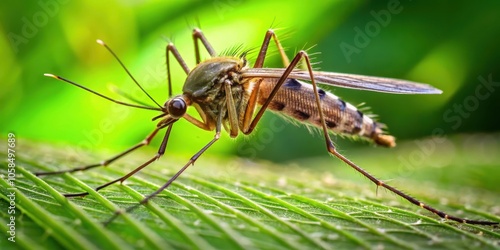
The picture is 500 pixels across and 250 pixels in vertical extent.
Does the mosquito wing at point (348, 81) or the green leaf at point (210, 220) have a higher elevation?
the mosquito wing at point (348, 81)

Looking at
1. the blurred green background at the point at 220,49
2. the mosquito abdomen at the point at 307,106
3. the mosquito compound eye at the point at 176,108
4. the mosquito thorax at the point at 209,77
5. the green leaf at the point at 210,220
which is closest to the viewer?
the green leaf at the point at 210,220

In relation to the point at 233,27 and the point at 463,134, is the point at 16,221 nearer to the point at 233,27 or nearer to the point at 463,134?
the point at 233,27

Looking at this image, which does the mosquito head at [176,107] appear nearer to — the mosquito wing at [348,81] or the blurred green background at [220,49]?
the mosquito wing at [348,81]

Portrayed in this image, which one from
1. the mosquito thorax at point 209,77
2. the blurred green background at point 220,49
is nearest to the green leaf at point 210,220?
the mosquito thorax at point 209,77

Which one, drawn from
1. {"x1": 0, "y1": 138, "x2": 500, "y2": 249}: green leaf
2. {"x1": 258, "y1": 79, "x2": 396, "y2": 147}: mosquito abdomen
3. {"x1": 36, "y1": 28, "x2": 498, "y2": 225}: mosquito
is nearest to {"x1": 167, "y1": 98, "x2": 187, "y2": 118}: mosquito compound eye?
{"x1": 36, "y1": 28, "x2": 498, "y2": 225}: mosquito

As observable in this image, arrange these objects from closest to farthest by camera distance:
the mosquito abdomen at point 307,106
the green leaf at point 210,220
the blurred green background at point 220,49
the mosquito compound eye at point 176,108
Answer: the green leaf at point 210,220 → the mosquito compound eye at point 176,108 → the mosquito abdomen at point 307,106 → the blurred green background at point 220,49

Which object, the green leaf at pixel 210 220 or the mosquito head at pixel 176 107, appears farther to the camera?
the mosquito head at pixel 176 107

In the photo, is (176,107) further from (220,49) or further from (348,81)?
(220,49)

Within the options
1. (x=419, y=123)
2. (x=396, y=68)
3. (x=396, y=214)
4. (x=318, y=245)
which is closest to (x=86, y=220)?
(x=318, y=245)
